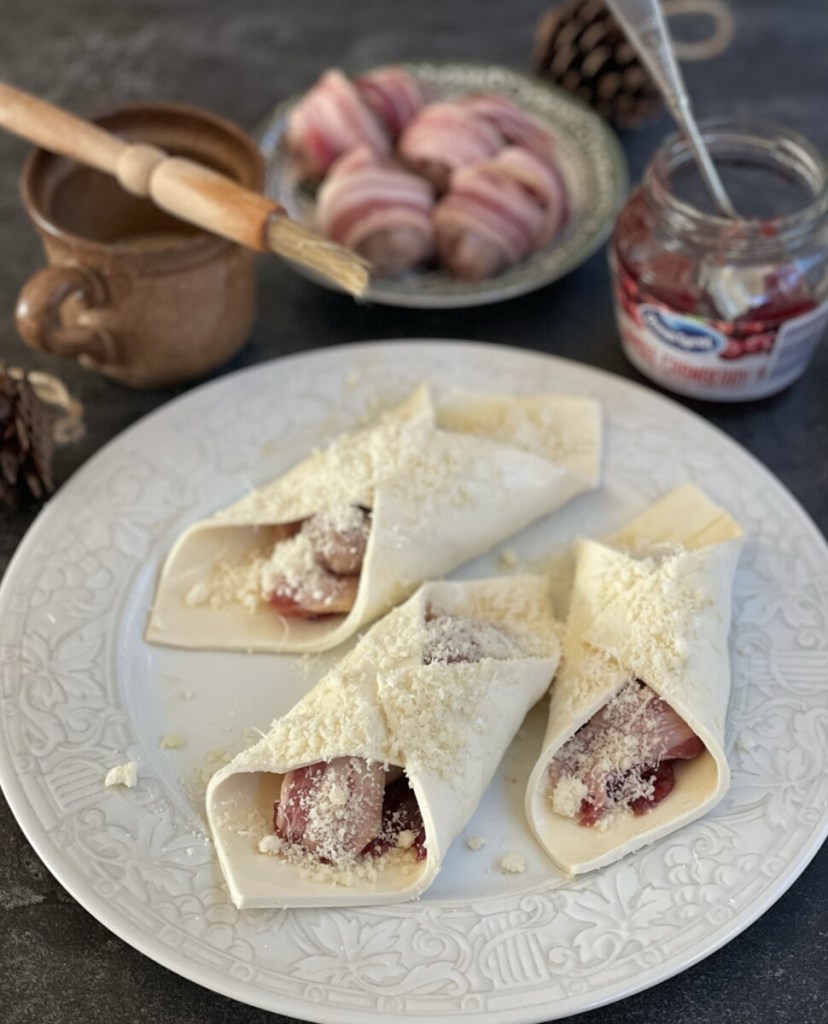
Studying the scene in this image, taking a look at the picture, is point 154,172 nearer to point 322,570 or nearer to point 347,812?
point 322,570

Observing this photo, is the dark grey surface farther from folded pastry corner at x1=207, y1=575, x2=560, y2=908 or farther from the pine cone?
folded pastry corner at x1=207, y1=575, x2=560, y2=908

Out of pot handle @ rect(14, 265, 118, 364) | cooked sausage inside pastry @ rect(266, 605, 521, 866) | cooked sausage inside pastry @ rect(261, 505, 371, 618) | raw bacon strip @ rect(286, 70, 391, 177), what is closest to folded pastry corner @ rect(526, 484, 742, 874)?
cooked sausage inside pastry @ rect(266, 605, 521, 866)

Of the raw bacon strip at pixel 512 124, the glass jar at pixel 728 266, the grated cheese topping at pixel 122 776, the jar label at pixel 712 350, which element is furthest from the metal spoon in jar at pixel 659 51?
the grated cheese topping at pixel 122 776

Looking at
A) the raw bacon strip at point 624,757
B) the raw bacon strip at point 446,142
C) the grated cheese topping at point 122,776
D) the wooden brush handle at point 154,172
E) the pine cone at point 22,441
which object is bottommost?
the raw bacon strip at point 624,757

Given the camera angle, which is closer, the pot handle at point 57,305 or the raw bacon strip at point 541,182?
the pot handle at point 57,305

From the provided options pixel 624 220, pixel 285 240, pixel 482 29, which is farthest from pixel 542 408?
pixel 482 29

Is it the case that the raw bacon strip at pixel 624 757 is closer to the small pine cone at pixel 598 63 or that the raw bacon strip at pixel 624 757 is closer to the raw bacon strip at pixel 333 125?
the raw bacon strip at pixel 333 125
